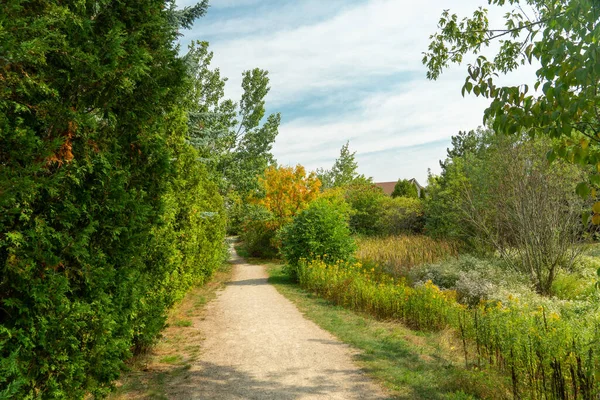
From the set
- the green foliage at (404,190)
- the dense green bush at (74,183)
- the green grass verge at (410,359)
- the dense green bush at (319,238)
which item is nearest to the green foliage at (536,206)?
the dense green bush at (319,238)

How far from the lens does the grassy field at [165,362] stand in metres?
4.65

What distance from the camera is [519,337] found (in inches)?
178

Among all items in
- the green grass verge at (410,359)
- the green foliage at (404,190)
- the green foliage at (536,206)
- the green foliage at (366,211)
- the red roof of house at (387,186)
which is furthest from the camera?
the red roof of house at (387,186)

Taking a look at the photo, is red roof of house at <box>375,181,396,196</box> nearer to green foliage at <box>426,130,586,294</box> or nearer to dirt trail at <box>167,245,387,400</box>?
green foliage at <box>426,130,586,294</box>

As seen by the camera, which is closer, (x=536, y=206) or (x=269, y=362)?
(x=269, y=362)

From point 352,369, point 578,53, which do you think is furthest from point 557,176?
point 578,53

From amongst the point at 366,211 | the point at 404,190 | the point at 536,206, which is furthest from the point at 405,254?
the point at 404,190

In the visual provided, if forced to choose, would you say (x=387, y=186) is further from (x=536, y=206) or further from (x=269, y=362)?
(x=269, y=362)

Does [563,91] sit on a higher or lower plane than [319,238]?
higher

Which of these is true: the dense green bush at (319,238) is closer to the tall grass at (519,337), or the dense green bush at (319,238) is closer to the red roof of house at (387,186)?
the tall grass at (519,337)

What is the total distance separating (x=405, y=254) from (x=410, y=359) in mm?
9381

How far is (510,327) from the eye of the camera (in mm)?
4855

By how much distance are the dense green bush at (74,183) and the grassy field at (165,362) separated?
1.99ft

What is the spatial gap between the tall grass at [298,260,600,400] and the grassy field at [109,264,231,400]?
368cm
